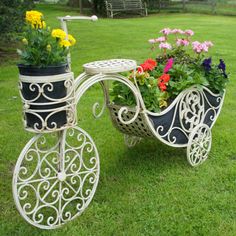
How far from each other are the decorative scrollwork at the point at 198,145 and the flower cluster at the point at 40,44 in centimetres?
164

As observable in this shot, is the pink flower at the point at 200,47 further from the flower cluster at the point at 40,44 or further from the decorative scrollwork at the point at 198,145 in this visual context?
the flower cluster at the point at 40,44

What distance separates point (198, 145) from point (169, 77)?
696mm

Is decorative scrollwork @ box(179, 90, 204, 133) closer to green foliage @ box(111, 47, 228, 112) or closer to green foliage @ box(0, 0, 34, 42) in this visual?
green foliage @ box(111, 47, 228, 112)

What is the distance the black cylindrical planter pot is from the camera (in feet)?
8.02

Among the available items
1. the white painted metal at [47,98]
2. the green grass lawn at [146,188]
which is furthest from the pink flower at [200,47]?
the white painted metal at [47,98]

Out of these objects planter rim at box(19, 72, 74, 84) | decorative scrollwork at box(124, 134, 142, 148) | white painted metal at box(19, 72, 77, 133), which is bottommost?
decorative scrollwork at box(124, 134, 142, 148)

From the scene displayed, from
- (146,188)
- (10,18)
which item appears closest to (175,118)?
(146,188)

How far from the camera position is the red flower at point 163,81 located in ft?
11.6

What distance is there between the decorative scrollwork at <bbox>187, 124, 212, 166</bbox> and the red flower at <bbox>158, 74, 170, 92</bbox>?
19.6 inches

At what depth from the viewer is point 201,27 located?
1530cm

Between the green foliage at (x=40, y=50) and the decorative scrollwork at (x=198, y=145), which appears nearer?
the green foliage at (x=40, y=50)

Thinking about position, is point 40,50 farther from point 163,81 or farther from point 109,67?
point 163,81

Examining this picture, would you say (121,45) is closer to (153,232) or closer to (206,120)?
(206,120)

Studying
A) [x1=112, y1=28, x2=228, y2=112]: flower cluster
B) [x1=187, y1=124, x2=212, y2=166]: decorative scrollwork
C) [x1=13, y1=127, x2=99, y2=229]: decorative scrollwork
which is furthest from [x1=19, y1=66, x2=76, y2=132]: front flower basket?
[x1=187, y1=124, x2=212, y2=166]: decorative scrollwork
